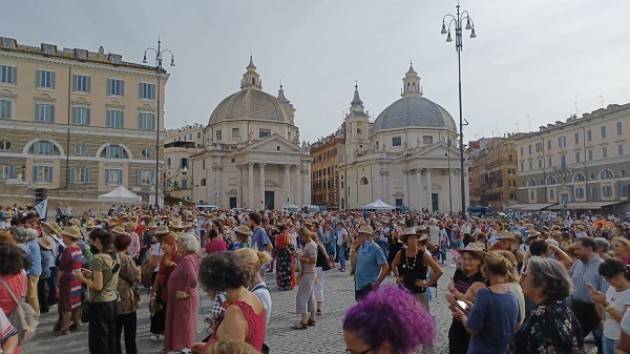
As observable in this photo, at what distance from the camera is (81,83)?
3903 centimetres

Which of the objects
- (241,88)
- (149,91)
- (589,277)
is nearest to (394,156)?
(241,88)

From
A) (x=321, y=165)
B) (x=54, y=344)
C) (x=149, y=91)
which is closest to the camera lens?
(x=54, y=344)

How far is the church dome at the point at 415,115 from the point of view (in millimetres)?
70750

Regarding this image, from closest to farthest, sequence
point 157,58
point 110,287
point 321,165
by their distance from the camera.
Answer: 1. point 110,287
2. point 157,58
3. point 321,165

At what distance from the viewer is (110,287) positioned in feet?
17.7

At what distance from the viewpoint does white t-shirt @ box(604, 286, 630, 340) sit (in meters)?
4.35

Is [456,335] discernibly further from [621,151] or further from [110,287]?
[621,151]

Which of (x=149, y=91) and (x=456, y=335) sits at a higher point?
(x=149, y=91)

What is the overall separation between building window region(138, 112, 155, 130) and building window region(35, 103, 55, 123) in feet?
20.6

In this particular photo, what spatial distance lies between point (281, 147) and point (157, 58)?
35338mm

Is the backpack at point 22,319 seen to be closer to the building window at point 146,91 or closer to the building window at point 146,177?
the building window at point 146,177

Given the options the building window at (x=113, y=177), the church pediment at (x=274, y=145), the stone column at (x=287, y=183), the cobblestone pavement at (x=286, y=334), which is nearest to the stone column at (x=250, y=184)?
the church pediment at (x=274, y=145)

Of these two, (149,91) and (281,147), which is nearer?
(149,91)

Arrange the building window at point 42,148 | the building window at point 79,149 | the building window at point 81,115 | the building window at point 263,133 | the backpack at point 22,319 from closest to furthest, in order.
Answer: the backpack at point 22,319
the building window at point 42,148
the building window at point 79,149
the building window at point 81,115
the building window at point 263,133
